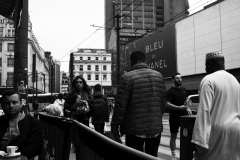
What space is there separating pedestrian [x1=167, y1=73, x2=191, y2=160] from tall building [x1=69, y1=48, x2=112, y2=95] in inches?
3436

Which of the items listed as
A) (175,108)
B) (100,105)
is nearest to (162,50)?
(100,105)

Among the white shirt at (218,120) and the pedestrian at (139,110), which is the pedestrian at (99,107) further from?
the white shirt at (218,120)

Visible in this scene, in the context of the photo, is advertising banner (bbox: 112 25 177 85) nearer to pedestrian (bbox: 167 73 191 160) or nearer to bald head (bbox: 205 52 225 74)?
pedestrian (bbox: 167 73 191 160)

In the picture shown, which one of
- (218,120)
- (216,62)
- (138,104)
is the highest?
(216,62)

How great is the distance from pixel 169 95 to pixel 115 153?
16.8ft

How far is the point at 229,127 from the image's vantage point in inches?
116

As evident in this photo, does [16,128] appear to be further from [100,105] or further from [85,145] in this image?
[100,105]

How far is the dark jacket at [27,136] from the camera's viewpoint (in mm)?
3589

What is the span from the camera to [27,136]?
3.70 meters

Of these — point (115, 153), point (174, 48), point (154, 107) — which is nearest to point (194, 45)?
point (174, 48)

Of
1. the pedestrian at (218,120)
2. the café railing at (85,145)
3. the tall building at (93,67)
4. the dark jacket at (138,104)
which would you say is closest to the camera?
the café railing at (85,145)

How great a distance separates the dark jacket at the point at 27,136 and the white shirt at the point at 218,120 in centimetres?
184

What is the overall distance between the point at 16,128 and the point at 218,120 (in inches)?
93.2

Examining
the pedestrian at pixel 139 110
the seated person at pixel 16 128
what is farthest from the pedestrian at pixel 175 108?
the seated person at pixel 16 128
